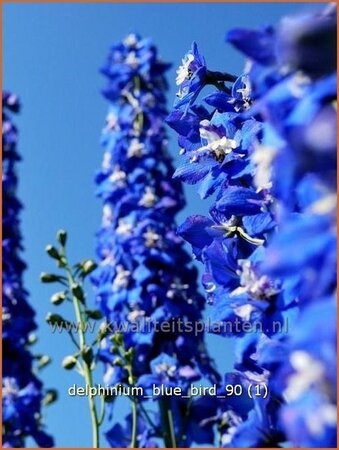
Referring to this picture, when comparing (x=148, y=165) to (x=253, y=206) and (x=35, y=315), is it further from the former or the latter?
(x=253, y=206)

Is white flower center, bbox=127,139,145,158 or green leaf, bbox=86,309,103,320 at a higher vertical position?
white flower center, bbox=127,139,145,158

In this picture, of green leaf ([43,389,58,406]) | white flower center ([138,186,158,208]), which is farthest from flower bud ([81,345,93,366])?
green leaf ([43,389,58,406])

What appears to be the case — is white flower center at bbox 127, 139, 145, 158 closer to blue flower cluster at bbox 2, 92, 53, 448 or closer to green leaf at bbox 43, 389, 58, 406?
blue flower cluster at bbox 2, 92, 53, 448

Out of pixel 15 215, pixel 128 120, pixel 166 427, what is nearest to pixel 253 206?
pixel 166 427

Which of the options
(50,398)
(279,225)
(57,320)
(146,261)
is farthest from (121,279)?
(279,225)

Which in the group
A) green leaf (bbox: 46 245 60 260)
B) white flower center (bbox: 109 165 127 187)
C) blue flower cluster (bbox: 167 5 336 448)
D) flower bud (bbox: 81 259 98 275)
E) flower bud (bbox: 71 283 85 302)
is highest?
white flower center (bbox: 109 165 127 187)

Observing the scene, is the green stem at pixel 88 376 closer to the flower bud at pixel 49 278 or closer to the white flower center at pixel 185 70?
the flower bud at pixel 49 278

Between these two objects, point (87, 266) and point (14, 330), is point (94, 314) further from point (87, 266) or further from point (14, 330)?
point (14, 330)

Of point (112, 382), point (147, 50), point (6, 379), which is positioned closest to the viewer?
point (112, 382)
